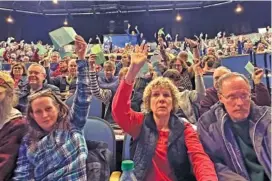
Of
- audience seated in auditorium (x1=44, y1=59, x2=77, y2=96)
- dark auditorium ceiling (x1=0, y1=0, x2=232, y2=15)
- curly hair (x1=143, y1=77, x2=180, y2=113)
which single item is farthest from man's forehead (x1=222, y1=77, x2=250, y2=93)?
dark auditorium ceiling (x1=0, y1=0, x2=232, y2=15)

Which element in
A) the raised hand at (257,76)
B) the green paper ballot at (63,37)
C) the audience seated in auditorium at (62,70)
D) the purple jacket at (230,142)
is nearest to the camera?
the purple jacket at (230,142)

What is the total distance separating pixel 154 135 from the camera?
4.95 feet

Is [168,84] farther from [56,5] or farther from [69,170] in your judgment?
[56,5]

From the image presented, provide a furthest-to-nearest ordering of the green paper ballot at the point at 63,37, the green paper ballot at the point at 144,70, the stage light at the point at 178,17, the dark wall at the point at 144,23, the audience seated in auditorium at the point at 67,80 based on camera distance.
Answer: the stage light at the point at 178,17 < the dark wall at the point at 144,23 < the audience seated in auditorium at the point at 67,80 < the green paper ballot at the point at 144,70 < the green paper ballot at the point at 63,37

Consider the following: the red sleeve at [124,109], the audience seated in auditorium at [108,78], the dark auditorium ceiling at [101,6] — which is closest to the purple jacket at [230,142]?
the red sleeve at [124,109]

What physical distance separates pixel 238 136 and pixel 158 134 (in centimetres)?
36

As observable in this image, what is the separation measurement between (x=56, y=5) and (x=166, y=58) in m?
11.1

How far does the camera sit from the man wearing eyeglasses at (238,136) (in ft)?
4.51

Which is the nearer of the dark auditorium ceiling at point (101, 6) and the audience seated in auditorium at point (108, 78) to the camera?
the audience seated in auditorium at point (108, 78)

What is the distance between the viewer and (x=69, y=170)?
4.63 ft

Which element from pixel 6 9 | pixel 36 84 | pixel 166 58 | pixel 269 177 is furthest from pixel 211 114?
pixel 6 9

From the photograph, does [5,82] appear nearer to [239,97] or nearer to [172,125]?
[172,125]

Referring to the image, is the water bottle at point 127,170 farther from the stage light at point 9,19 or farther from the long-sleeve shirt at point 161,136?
the stage light at point 9,19

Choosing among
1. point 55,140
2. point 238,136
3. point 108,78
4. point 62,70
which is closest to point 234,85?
point 238,136
